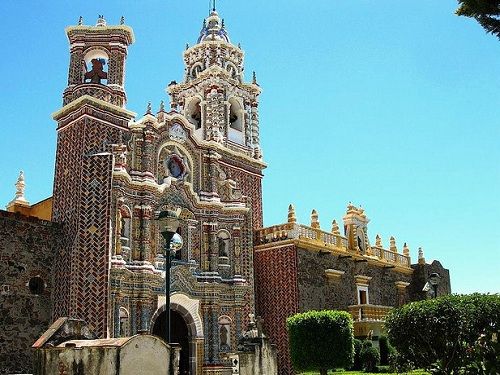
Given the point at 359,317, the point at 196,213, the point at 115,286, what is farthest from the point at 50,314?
the point at 359,317

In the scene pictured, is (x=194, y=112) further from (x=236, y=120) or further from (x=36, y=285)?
(x=36, y=285)

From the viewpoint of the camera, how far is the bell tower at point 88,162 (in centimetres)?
1917

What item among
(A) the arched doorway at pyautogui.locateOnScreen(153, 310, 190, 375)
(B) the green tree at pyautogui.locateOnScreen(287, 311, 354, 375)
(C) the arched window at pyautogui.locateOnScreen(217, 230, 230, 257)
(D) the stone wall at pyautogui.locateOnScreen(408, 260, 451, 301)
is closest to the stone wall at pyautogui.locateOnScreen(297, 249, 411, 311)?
(D) the stone wall at pyautogui.locateOnScreen(408, 260, 451, 301)

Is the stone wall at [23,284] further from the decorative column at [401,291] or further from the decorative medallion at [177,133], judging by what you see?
the decorative column at [401,291]

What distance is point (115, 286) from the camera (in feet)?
66.2

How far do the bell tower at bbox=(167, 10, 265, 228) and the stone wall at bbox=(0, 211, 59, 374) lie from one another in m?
9.99

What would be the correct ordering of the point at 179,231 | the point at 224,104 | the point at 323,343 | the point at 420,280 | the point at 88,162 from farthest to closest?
the point at 420,280 < the point at 224,104 < the point at 179,231 < the point at 323,343 < the point at 88,162

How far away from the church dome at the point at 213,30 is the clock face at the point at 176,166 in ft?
31.8

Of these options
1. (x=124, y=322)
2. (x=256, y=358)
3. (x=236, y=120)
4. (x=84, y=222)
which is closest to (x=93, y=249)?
(x=84, y=222)

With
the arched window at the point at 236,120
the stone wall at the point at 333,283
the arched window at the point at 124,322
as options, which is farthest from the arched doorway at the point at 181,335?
the arched window at the point at 236,120

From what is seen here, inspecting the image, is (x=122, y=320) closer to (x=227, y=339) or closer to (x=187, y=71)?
(x=227, y=339)

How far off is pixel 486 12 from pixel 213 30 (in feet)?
83.1

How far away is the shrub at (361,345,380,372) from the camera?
81.9 ft

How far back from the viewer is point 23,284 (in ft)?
62.7
